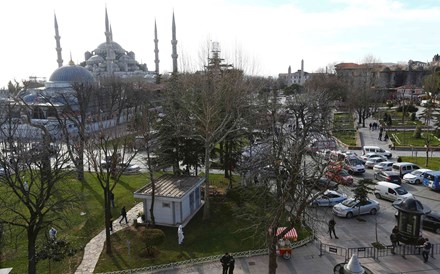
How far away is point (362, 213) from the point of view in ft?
64.3

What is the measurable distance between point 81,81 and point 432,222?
47303 mm

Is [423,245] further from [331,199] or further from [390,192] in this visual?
[390,192]

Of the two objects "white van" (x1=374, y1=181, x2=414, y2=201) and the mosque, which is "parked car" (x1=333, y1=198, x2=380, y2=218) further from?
the mosque

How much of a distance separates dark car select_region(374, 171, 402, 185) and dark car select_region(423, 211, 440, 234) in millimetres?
7066

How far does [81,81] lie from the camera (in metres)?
51.3

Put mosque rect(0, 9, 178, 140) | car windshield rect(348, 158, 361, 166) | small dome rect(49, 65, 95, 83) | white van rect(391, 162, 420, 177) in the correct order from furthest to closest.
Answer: small dome rect(49, 65, 95, 83) < mosque rect(0, 9, 178, 140) < car windshield rect(348, 158, 361, 166) < white van rect(391, 162, 420, 177)

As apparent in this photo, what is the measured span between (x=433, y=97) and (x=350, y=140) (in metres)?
36.1

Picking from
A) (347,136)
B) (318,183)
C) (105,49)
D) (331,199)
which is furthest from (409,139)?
(105,49)

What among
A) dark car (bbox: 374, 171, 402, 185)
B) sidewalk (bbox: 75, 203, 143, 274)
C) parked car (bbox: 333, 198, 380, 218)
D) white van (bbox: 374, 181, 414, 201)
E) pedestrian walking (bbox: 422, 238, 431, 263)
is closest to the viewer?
pedestrian walking (bbox: 422, 238, 431, 263)

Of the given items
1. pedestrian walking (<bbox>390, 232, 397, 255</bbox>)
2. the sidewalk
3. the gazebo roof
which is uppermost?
the gazebo roof

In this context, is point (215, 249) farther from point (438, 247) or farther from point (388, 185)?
point (388, 185)

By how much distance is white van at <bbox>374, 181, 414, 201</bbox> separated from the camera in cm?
2119

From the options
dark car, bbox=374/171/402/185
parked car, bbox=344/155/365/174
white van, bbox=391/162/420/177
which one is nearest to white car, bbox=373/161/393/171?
white van, bbox=391/162/420/177

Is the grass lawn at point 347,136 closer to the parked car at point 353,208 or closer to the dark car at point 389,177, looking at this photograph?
the dark car at point 389,177
